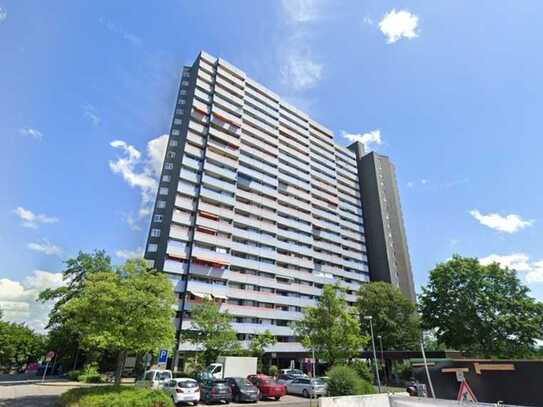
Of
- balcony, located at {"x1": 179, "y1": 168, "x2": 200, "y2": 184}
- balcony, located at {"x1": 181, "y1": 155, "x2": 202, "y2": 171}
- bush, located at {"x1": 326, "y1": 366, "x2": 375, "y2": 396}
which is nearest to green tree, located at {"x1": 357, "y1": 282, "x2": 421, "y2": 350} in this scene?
bush, located at {"x1": 326, "y1": 366, "x2": 375, "y2": 396}

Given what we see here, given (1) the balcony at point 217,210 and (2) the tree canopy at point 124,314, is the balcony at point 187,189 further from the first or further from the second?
(2) the tree canopy at point 124,314

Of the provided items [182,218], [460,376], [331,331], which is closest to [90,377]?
[182,218]

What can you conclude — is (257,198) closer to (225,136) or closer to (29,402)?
(225,136)

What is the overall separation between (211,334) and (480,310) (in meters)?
29.3

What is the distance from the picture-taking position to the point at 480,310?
31641 millimetres

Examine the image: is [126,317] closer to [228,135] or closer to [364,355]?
Result: [364,355]

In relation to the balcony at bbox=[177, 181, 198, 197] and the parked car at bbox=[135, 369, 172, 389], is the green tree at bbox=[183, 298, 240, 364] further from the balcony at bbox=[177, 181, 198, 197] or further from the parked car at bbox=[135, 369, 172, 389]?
the balcony at bbox=[177, 181, 198, 197]

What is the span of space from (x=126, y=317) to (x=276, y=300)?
3432 centimetres

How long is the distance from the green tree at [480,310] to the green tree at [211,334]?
2334cm

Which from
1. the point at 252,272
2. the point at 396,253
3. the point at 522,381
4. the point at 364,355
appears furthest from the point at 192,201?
the point at 396,253

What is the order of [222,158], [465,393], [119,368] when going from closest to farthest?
[465,393]
[119,368]
[222,158]

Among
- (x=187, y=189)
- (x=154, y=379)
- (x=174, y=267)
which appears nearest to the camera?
(x=154, y=379)

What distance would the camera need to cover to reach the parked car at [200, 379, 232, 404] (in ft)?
63.6

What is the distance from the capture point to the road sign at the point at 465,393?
502 centimetres
